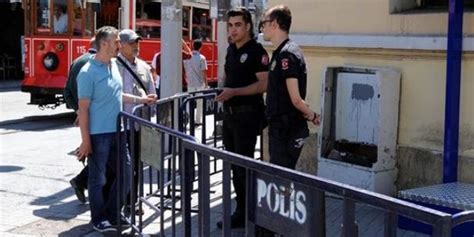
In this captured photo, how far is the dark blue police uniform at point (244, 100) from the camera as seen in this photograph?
18.7 ft

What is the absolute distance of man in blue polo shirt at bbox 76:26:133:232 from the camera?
5.55 metres

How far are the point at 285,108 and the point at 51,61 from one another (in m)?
9.20

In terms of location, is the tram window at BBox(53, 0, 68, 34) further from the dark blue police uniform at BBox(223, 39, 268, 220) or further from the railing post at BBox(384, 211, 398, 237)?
the railing post at BBox(384, 211, 398, 237)

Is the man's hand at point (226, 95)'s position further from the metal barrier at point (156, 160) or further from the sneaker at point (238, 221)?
the sneaker at point (238, 221)

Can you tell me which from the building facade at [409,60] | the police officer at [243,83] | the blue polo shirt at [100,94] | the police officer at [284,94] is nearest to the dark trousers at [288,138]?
the police officer at [284,94]

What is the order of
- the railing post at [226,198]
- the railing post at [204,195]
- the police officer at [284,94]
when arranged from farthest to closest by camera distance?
1. the police officer at [284,94]
2. the railing post at [204,195]
3. the railing post at [226,198]

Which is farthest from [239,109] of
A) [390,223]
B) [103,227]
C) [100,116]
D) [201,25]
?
[201,25]

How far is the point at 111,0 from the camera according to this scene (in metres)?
13.9

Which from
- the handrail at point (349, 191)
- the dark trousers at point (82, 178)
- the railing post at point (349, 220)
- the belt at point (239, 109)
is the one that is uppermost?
the belt at point (239, 109)

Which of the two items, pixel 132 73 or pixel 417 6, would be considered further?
pixel 417 6

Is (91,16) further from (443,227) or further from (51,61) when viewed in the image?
(443,227)

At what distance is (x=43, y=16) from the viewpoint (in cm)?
1360

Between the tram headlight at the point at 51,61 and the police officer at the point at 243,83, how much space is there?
27.0ft

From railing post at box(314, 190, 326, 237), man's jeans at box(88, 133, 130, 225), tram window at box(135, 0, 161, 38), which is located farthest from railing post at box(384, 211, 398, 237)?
tram window at box(135, 0, 161, 38)
